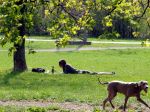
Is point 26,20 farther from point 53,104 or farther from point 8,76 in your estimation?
point 8,76

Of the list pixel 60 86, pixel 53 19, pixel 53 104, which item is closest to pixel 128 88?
pixel 53 104

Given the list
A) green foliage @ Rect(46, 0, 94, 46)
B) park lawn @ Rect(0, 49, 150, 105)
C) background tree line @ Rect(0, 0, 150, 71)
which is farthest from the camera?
park lawn @ Rect(0, 49, 150, 105)

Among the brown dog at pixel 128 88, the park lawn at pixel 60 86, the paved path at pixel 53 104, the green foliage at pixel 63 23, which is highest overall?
the green foliage at pixel 63 23

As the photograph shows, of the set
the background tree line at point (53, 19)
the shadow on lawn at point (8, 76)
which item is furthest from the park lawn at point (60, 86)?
the background tree line at point (53, 19)

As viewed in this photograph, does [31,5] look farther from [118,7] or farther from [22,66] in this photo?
[22,66]

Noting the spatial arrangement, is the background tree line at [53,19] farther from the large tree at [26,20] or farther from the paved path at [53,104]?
the paved path at [53,104]

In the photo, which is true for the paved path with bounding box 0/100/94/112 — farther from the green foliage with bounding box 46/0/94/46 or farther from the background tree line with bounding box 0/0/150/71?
the green foliage with bounding box 46/0/94/46

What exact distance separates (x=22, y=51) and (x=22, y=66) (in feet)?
2.50

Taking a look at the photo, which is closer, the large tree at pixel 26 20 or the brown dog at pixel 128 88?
the large tree at pixel 26 20

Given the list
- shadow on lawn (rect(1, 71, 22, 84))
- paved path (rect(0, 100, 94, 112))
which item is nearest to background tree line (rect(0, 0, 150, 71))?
paved path (rect(0, 100, 94, 112))

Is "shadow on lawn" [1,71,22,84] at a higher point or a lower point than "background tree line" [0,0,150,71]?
lower

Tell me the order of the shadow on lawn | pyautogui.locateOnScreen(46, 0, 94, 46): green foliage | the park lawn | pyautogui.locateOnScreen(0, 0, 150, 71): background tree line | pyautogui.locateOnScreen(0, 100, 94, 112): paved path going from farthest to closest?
the shadow on lawn
the park lawn
pyautogui.locateOnScreen(0, 100, 94, 112): paved path
pyautogui.locateOnScreen(46, 0, 94, 46): green foliage
pyautogui.locateOnScreen(0, 0, 150, 71): background tree line

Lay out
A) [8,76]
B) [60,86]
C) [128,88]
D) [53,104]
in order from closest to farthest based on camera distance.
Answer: [128,88]
[53,104]
[60,86]
[8,76]

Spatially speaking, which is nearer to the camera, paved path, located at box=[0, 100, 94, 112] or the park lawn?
paved path, located at box=[0, 100, 94, 112]
